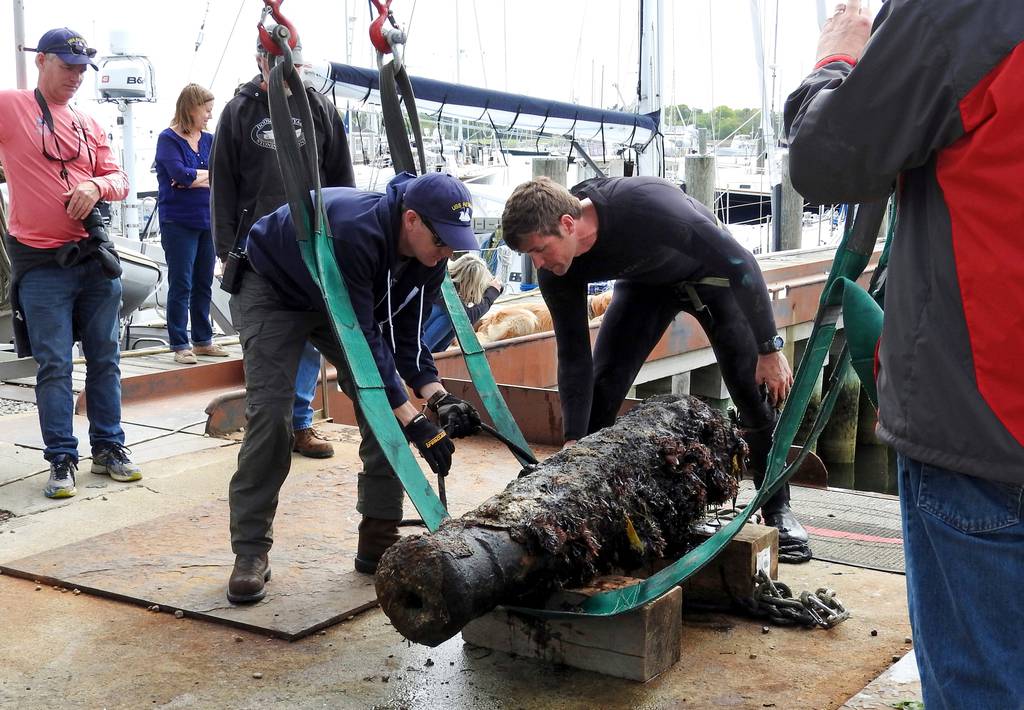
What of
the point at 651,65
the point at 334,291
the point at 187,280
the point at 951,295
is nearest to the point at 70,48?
the point at 334,291

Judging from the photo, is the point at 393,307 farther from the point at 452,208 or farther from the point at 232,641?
the point at 232,641

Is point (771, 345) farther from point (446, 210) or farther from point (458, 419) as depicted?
point (446, 210)

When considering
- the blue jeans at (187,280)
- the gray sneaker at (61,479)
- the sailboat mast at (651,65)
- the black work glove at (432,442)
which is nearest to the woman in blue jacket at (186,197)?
the blue jeans at (187,280)

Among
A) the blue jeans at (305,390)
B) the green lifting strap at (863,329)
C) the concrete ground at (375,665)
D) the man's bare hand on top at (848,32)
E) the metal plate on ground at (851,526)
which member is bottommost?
the metal plate on ground at (851,526)

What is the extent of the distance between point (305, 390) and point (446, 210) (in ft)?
9.55

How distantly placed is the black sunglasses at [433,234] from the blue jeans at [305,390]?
2.67 metres

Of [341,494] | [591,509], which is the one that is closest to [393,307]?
[591,509]

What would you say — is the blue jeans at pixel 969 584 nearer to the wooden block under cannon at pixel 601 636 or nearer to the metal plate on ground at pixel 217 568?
the wooden block under cannon at pixel 601 636

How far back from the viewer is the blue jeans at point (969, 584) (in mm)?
1996

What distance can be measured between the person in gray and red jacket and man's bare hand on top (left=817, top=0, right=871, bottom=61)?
422mm

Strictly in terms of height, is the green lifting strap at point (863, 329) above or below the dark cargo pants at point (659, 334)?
above

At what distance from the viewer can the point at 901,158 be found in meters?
2.01

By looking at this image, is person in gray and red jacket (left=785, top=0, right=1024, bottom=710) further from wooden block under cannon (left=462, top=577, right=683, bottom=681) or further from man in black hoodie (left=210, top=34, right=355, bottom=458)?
man in black hoodie (left=210, top=34, right=355, bottom=458)

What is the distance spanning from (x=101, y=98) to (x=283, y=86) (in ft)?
37.9
